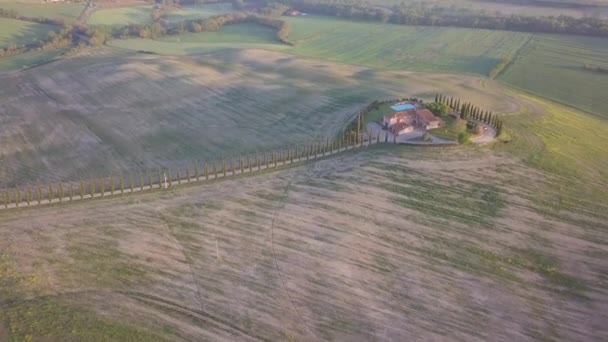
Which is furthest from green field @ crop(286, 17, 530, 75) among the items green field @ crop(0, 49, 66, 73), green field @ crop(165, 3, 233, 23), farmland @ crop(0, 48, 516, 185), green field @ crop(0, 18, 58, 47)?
green field @ crop(0, 18, 58, 47)

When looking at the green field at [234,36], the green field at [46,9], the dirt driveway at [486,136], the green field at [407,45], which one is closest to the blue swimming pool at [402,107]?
the dirt driveway at [486,136]

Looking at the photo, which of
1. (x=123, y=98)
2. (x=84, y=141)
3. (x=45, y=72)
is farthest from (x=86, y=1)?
(x=84, y=141)

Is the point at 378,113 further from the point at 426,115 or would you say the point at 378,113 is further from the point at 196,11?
the point at 196,11

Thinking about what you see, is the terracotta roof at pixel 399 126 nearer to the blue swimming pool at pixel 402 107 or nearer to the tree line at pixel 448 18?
the blue swimming pool at pixel 402 107

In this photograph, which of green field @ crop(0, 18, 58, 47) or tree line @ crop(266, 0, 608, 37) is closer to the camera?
green field @ crop(0, 18, 58, 47)

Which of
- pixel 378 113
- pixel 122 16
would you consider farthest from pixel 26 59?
pixel 378 113

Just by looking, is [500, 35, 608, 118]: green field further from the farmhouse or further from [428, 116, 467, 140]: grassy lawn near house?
the farmhouse
